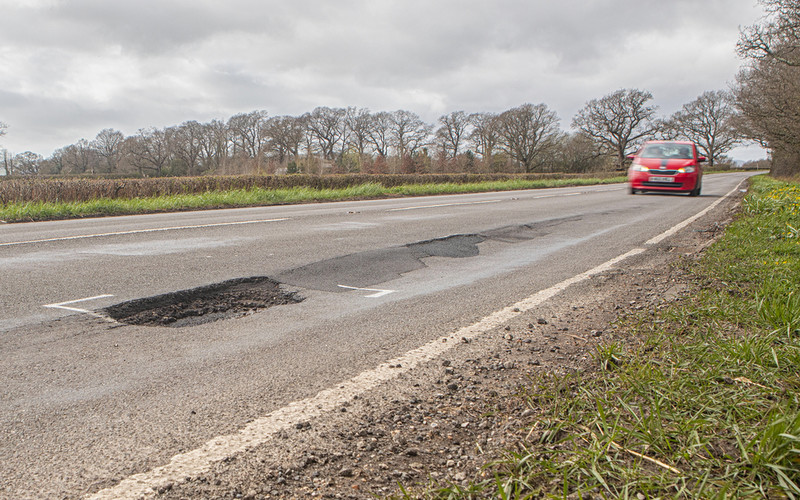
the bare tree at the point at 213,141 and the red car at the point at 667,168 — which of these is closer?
the red car at the point at 667,168

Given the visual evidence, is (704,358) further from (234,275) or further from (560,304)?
(234,275)

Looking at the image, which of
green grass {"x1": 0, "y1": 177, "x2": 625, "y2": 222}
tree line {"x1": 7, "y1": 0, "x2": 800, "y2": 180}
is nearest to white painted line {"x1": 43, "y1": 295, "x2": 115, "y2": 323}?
green grass {"x1": 0, "y1": 177, "x2": 625, "y2": 222}

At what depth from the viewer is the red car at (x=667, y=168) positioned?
1672 cm

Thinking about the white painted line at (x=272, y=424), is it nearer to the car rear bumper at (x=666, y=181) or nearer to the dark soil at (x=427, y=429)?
the dark soil at (x=427, y=429)

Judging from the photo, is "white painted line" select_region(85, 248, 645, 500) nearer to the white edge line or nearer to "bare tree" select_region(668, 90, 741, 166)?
the white edge line

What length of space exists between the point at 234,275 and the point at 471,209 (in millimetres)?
7929

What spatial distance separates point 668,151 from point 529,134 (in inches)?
1987

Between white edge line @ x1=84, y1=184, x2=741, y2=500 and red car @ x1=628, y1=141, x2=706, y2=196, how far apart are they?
1539 centimetres

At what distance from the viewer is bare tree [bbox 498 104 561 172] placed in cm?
6550

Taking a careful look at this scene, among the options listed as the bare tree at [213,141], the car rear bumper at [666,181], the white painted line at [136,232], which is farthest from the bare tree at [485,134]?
the white painted line at [136,232]

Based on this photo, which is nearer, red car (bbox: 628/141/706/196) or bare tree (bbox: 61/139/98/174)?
red car (bbox: 628/141/706/196)

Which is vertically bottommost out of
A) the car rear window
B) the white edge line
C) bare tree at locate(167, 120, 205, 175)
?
the white edge line

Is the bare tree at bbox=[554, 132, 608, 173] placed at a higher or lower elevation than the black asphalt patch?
higher

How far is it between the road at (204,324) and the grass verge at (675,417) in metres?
1.05
